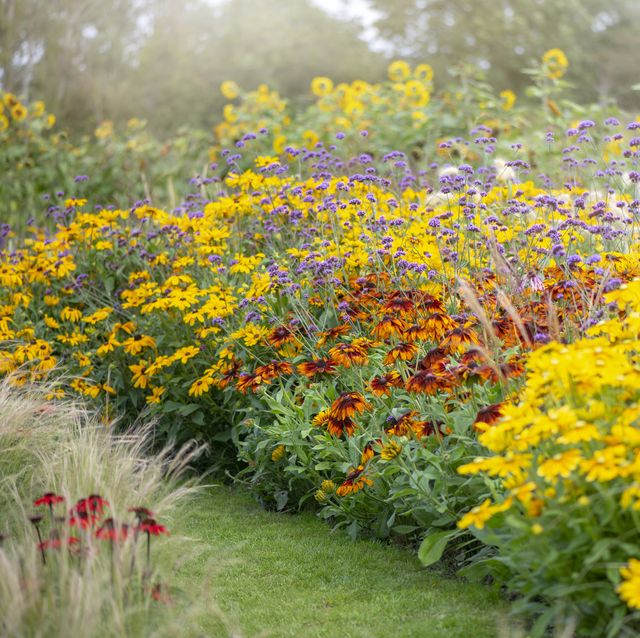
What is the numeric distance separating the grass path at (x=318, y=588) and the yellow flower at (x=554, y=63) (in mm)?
5992

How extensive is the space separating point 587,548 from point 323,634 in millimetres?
1015

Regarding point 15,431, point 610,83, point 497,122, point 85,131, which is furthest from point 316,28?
point 15,431

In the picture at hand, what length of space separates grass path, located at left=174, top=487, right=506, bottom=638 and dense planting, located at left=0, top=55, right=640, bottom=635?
0.50 ft

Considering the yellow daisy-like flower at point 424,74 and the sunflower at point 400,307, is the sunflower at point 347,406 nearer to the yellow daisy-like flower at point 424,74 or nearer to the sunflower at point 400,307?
the sunflower at point 400,307

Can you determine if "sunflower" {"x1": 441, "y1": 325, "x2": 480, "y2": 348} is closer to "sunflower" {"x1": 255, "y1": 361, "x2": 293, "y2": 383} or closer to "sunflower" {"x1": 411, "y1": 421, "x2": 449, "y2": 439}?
"sunflower" {"x1": 411, "y1": 421, "x2": 449, "y2": 439}

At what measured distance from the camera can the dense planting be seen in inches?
102

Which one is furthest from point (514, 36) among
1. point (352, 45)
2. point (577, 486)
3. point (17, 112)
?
point (577, 486)

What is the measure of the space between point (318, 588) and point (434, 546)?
0.51 m

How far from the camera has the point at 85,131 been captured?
20203mm

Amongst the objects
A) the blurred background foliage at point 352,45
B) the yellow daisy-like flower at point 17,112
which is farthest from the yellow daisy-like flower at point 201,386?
the blurred background foliage at point 352,45

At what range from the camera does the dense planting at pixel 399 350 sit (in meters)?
2.58

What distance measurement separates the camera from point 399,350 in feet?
11.9

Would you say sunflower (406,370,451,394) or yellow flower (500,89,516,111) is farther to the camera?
yellow flower (500,89,516,111)

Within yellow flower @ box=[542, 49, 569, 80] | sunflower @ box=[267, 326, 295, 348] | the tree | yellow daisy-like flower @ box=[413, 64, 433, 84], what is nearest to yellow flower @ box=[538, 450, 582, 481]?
sunflower @ box=[267, 326, 295, 348]
